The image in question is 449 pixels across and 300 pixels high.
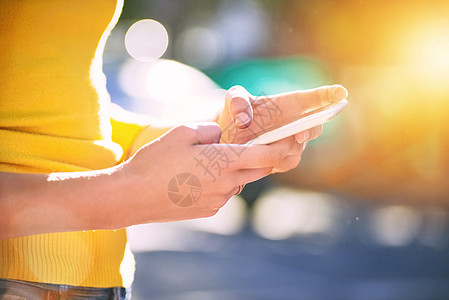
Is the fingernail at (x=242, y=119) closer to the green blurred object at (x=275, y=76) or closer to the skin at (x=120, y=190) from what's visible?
the skin at (x=120, y=190)

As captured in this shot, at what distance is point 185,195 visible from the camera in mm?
1186

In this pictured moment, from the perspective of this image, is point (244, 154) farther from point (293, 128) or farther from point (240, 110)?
point (240, 110)

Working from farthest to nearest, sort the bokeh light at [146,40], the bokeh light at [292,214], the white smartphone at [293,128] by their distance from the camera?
the bokeh light at [146,40] < the bokeh light at [292,214] < the white smartphone at [293,128]

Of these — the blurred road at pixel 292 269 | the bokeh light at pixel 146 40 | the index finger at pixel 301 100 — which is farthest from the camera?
the bokeh light at pixel 146 40

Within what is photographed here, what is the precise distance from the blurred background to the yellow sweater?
3844 millimetres

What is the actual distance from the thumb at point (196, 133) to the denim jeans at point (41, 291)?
45cm

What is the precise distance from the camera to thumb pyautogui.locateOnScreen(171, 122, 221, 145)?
120 centimetres

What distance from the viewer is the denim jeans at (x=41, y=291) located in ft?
4.09

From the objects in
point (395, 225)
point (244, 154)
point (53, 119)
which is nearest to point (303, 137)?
point (244, 154)

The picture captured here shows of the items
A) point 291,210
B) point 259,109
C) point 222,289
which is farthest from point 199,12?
point 259,109

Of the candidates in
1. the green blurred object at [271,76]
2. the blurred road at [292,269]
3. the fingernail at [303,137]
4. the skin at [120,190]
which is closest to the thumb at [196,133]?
the skin at [120,190]

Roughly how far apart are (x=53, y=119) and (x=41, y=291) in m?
0.39

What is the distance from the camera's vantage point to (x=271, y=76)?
7320mm

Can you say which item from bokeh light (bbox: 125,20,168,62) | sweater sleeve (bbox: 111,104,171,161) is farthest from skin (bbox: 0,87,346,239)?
bokeh light (bbox: 125,20,168,62)
